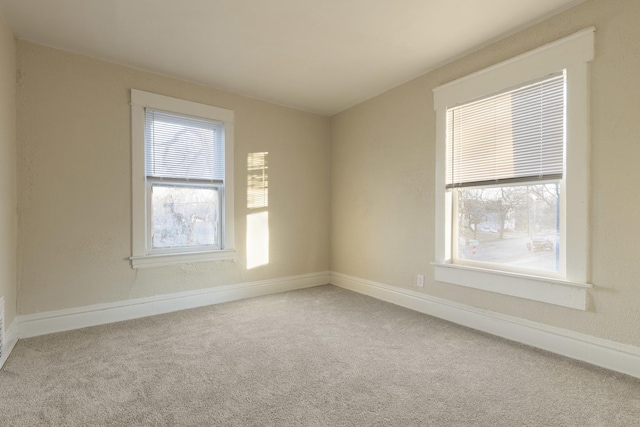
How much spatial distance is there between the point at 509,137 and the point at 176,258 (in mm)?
3452

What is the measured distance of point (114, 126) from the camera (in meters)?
3.08

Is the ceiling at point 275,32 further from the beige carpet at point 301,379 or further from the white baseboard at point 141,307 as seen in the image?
the beige carpet at point 301,379

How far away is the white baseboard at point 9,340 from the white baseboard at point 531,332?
3.39 m

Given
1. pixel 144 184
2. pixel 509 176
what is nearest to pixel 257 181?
pixel 144 184

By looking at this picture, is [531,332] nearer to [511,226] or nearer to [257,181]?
[511,226]

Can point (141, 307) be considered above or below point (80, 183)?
below

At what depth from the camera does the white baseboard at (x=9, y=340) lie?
88.2 inches

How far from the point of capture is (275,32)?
260cm

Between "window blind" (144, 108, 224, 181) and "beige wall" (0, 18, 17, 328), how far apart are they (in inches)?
39.5

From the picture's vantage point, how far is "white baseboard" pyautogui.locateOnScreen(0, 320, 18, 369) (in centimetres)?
224

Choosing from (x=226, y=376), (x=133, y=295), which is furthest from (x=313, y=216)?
(x=226, y=376)

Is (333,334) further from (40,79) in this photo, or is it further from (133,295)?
(40,79)

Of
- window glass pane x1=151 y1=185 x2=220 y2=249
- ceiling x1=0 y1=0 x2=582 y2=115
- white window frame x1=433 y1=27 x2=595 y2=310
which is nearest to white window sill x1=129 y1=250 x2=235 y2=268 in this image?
window glass pane x1=151 y1=185 x2=220 y2=249

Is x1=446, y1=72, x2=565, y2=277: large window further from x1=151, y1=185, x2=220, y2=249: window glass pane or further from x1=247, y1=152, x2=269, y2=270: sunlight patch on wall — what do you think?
x1=151, y1=185, x2=220, y2=249: window glass pane
